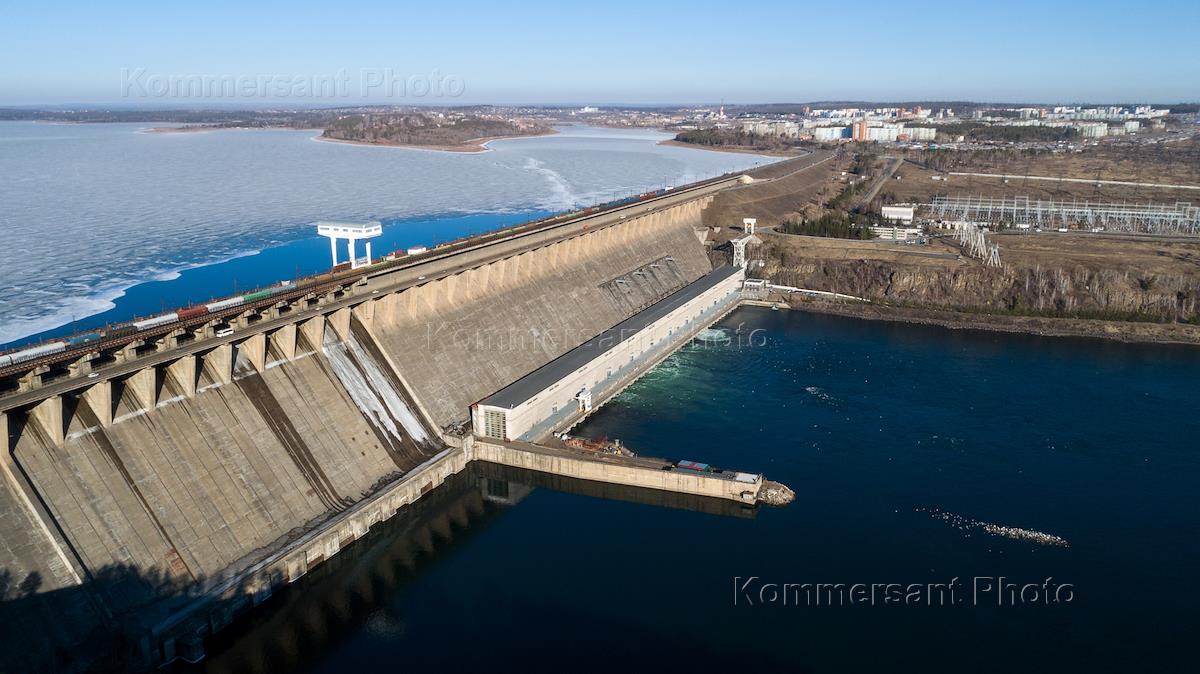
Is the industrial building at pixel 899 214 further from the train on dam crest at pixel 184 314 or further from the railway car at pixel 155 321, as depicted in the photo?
the railway car at pixel 155 321

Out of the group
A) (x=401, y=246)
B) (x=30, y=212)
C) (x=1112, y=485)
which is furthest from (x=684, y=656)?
(x=30, y=212)

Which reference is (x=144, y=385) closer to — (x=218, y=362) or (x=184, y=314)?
(x=218, y=362)

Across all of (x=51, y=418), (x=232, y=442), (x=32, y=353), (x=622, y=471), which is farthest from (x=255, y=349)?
(x=622, y=471)

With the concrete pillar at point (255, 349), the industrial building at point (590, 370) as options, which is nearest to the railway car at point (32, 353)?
the concrete pillar at point (255, 349)

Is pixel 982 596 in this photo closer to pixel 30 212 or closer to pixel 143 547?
pixel 143 547

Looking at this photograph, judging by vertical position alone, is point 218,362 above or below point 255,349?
below

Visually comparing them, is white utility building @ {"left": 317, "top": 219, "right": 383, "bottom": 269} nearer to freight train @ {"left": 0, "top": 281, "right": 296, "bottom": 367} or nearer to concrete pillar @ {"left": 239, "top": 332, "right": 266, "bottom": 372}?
freight train @ {"left": 0, "top": 281, "right": 296, "bottom": 367}

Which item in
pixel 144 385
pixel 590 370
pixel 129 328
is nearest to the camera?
pixel 144 385
